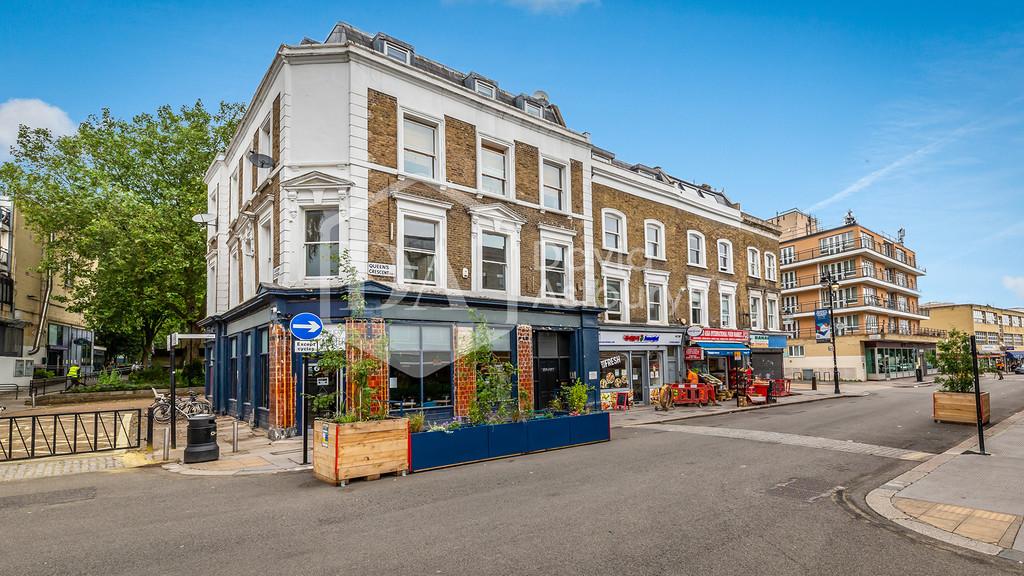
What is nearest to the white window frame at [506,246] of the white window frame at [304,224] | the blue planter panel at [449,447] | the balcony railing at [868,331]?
the white window frame at [304,224]

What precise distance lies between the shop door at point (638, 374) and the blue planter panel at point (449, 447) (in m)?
14.7

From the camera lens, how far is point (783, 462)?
11172 millimetres

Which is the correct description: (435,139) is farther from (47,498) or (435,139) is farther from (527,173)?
(47,498)

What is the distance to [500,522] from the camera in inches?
283

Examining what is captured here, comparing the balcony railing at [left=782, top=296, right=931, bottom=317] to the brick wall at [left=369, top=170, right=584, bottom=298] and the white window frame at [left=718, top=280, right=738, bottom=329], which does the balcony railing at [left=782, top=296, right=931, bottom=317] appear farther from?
the brick wall at [left=369, top=170, right=584, bottom=298]

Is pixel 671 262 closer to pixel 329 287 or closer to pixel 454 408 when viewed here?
pixel 454 408

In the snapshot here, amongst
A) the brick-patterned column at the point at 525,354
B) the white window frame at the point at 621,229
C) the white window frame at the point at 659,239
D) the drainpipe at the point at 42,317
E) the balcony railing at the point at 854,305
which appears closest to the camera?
the brick-patterned column at the point at 525,354

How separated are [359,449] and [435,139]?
449 inches

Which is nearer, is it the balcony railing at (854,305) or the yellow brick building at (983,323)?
the balcony railing at (854,305)

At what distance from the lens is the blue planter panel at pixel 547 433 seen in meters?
12.5

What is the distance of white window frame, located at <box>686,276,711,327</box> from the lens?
1105 inches

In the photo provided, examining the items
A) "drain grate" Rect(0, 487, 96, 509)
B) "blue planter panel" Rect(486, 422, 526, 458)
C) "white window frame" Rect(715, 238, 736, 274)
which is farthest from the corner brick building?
"white window frame" Rect(715, 238, 736, 274)

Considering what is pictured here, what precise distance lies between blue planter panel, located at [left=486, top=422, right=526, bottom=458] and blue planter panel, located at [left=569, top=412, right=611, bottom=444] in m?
1.64

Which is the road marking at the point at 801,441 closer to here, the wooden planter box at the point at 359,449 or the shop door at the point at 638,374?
the shop door at the point at 638,374
